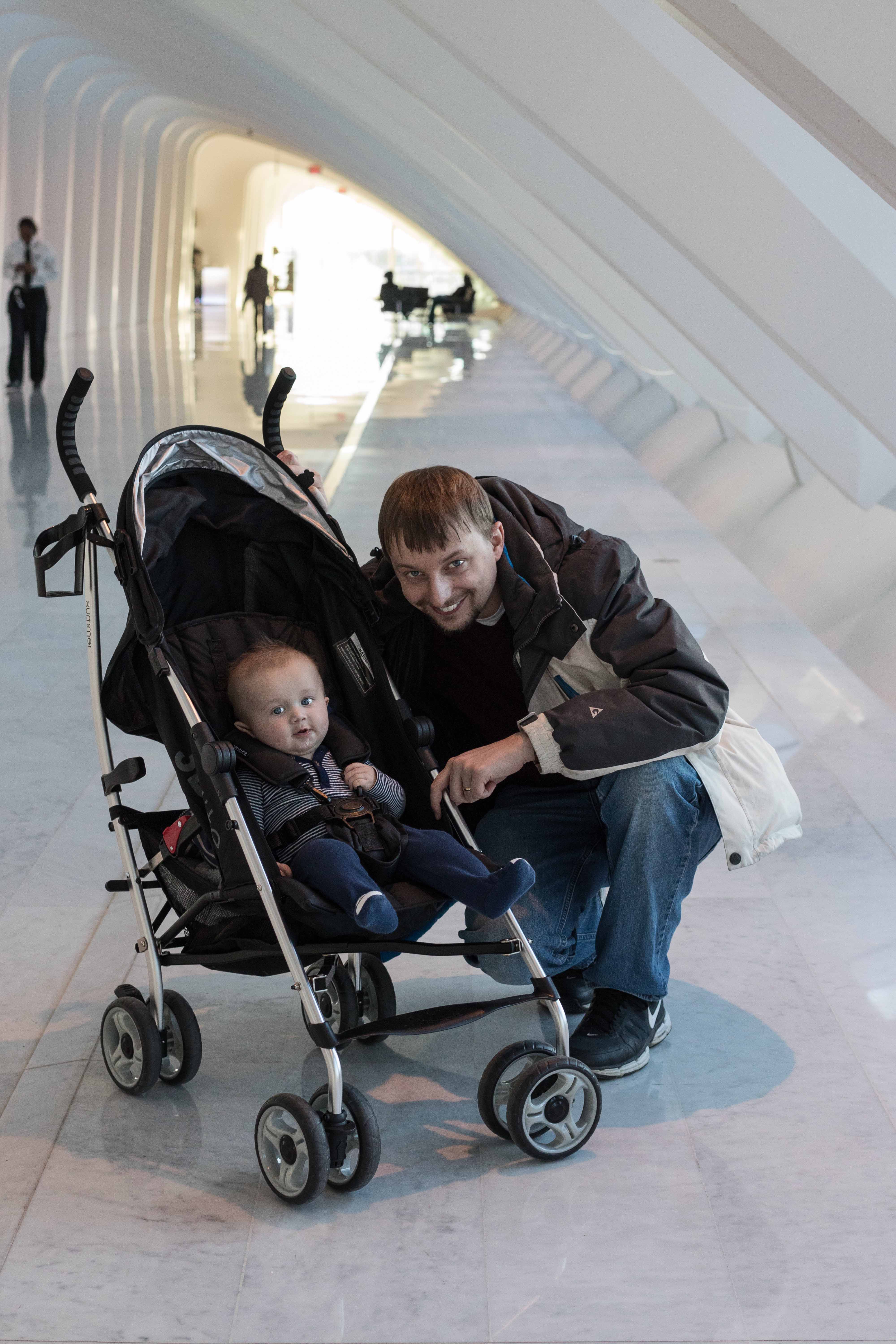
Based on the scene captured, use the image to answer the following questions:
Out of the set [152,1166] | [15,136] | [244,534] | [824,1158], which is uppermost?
[244,534]

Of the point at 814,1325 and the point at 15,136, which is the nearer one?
the point at 814,1325

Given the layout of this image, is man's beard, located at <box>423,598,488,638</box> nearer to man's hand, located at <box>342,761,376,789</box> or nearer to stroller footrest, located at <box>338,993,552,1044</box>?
man's hand, located at <box>342,761,376,789</box>

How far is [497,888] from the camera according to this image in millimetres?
2273

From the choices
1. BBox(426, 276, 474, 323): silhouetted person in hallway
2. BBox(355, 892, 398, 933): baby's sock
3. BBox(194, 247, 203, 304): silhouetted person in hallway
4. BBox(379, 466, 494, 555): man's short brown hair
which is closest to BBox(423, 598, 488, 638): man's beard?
BBox(379, 466, 494, 555): man's short brown hair

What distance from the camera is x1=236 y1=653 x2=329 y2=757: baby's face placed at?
8.36ft

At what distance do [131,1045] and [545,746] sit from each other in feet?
3.09

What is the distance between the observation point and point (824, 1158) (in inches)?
91.8

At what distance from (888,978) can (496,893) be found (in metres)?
1.14

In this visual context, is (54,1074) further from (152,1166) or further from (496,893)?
(496,893)

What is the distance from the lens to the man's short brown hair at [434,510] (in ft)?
7.95

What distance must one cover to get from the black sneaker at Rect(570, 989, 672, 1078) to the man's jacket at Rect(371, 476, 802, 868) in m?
0.37

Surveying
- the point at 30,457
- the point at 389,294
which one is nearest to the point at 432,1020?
the point at 30,457

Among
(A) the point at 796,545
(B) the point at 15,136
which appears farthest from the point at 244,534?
(B) the point at 15,136

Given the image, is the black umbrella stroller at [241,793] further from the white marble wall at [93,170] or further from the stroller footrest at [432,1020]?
the white marble wall at [93,170]
